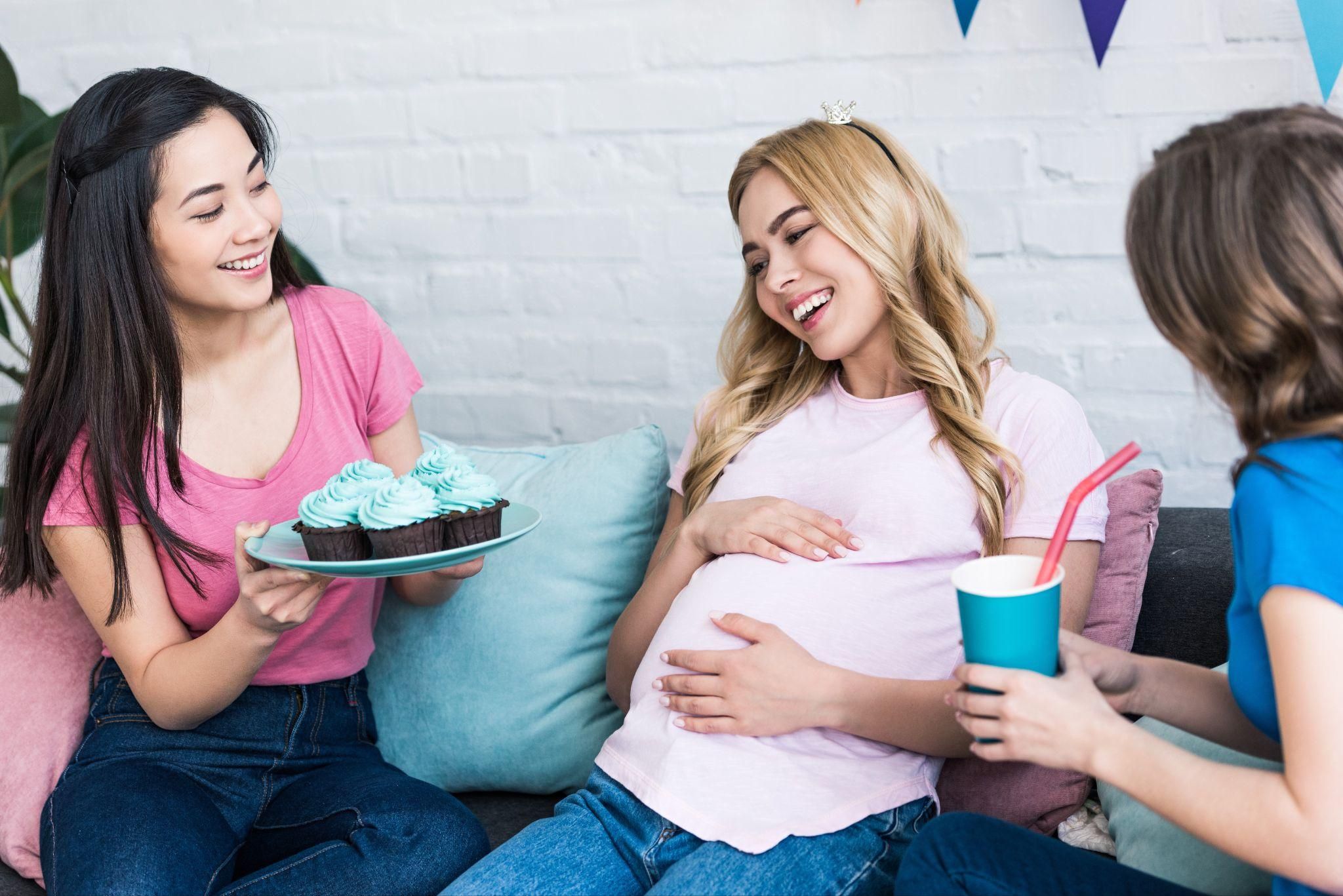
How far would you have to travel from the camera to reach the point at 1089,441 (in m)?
1.57

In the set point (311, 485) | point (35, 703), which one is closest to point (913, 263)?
point (311, 485)

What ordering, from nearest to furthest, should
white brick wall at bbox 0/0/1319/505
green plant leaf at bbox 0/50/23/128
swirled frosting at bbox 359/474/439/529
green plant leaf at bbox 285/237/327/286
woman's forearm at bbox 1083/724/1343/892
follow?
woman's forearm at bbox 1083/724/1343/892 → swirled frosting at bbox 359/474/439/529 → white brick wall at bbox 0/0/1319/505 → green plant leaf at bbox 0/50/23/128 → green plant leaf at bbox 285/237/327/286

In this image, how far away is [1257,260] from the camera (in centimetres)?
100

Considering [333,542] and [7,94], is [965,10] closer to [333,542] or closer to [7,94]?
[333,542]

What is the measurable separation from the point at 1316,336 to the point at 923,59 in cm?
122

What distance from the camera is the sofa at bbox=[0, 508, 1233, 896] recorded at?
1.67 m

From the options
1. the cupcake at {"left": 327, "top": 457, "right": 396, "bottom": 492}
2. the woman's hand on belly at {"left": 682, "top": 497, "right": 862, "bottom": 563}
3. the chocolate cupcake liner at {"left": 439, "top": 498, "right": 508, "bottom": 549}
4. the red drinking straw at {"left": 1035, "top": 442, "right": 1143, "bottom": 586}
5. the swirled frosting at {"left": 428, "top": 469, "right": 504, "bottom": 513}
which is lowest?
the woman's hand on belly at {"left": 682, "top": 497, "right": 862, "bottom": 563}

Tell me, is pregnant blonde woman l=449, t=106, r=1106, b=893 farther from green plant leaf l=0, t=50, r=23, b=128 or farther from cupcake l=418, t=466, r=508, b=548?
green plant leaf l=0, t=50, r=23, b=128

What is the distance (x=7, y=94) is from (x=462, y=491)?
1300mm

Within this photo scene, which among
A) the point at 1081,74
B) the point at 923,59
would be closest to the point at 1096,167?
the point at 1081,74

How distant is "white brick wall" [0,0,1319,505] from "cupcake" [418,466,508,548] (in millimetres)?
848

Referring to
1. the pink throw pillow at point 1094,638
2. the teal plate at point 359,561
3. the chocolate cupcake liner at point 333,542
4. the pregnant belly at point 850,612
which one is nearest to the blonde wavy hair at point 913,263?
the pregnant belly at point 850,612

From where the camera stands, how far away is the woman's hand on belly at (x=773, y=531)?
154cm

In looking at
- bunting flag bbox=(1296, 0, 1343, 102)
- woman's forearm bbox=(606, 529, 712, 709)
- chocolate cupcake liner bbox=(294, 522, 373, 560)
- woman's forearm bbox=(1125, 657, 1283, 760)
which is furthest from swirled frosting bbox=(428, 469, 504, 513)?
bunting flag bbox=(1296, 0, 1343, 102)
